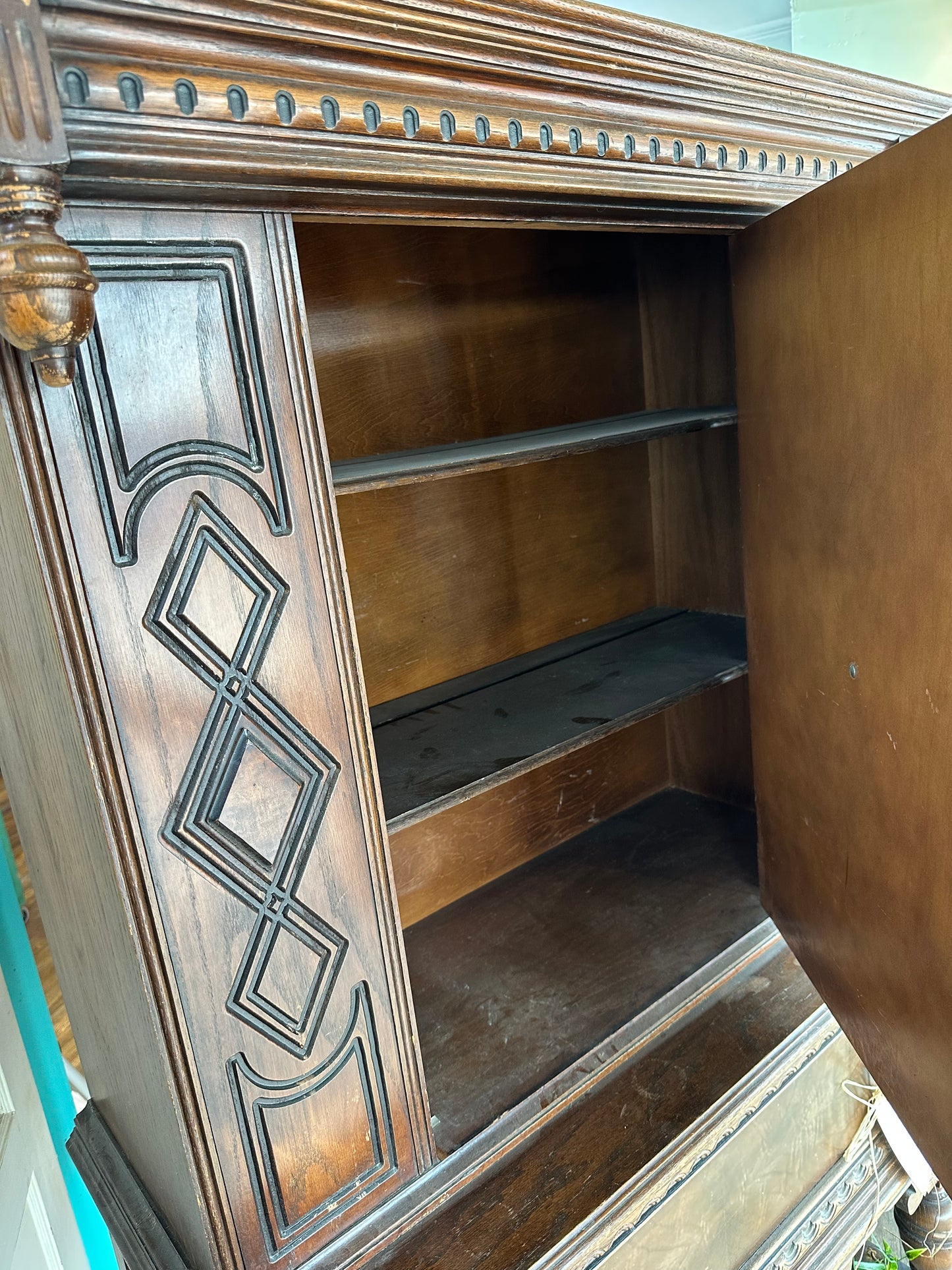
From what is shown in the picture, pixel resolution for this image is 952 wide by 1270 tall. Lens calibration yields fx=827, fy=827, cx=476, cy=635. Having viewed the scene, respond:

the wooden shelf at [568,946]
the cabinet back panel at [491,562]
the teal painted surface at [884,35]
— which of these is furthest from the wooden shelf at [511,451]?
the teal painted surface at [884,35]

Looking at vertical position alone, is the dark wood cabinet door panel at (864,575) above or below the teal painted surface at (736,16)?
below

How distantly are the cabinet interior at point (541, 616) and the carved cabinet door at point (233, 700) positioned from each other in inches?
5.9

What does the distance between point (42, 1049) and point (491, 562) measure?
99cm

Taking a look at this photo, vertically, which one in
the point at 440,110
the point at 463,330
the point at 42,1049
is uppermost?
the point at 440,110

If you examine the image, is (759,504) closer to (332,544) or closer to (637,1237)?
(332,544)

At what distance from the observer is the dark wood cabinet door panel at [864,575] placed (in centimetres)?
67

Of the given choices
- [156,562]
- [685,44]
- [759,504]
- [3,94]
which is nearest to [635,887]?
[759,504]

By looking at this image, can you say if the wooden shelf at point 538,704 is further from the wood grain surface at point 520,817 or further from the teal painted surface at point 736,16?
the teal painted surface at point 736,16

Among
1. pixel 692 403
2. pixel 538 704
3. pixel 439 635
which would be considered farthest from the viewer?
pixel 692 403

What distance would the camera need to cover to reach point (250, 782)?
671 mm

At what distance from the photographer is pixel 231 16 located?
0.52 meters

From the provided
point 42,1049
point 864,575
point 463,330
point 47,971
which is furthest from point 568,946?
point 47,971

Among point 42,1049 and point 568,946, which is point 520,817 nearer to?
point 568,946

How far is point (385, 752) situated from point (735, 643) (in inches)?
22.9
